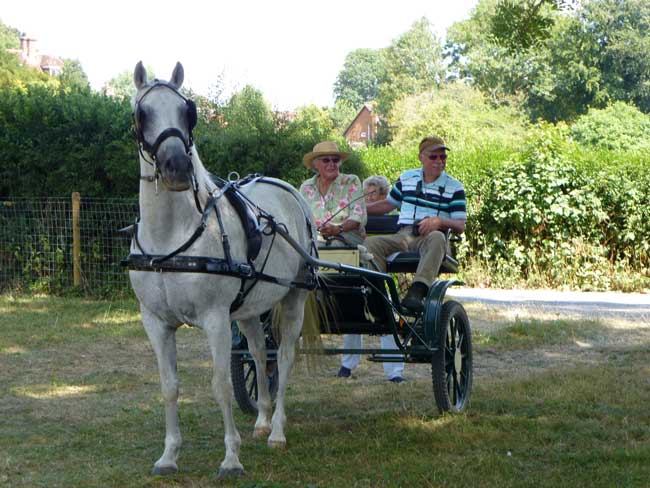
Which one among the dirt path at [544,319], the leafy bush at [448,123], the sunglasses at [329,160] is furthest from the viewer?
the leafy bush at [448,123]

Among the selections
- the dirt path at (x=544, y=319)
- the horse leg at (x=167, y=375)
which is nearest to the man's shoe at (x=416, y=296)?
the dirt path at (x=544, y=319)

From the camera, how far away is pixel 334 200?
7188mm

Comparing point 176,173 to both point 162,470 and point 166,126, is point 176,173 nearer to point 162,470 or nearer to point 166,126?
point 166,126

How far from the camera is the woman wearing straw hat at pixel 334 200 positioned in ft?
23.0

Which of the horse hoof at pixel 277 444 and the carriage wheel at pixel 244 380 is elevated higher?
the carriage wheel at pixel 244 380

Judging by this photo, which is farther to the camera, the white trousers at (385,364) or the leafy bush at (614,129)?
the leafy bush at (614,129)

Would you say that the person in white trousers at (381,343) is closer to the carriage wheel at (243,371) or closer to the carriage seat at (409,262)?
the carriage seat at (409,262)

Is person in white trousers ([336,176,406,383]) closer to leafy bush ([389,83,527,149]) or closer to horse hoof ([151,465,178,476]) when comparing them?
horse hoof ([151,465,178,476])

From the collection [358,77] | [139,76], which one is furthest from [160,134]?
[358,77]

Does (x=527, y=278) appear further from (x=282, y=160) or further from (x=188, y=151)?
(x=188, y=151)

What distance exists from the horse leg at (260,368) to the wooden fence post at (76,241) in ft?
25.0

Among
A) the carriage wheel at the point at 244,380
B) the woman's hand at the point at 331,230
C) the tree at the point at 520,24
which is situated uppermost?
the tree at the point at 520,24

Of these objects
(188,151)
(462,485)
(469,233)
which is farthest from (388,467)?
(469,233)

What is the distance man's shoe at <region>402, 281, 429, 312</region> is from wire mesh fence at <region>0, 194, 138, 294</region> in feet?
23.6
